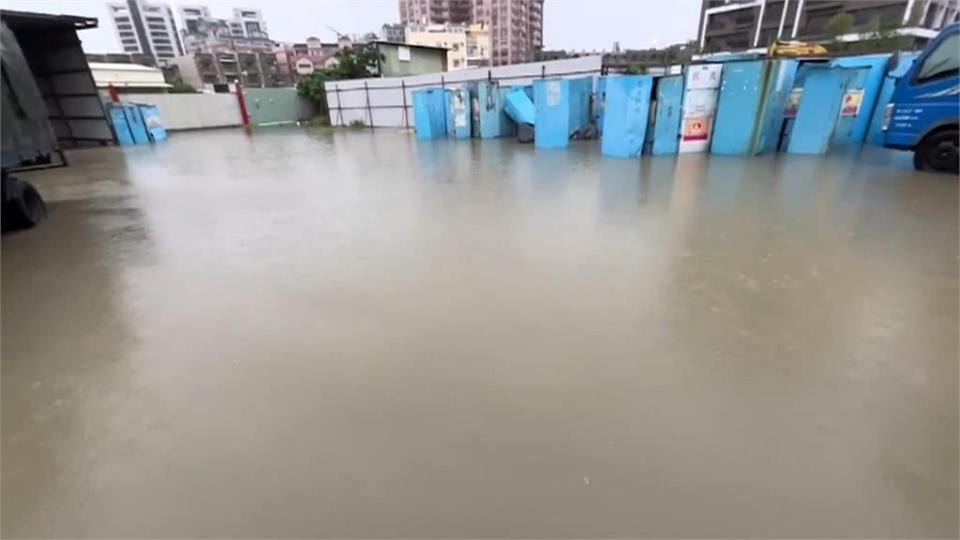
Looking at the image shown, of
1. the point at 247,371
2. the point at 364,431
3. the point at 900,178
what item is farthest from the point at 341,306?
the point at 900,178

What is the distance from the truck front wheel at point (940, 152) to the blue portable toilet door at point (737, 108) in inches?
81.9

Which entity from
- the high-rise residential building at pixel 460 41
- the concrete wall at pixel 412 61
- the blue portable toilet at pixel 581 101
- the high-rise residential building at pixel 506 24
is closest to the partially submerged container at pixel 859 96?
the blue portable toilet at pixel 581 101

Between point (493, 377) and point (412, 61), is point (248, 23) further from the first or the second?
point (493, 377)

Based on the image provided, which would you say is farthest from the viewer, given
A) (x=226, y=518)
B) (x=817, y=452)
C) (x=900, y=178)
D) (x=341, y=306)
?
(x=900, y=178)

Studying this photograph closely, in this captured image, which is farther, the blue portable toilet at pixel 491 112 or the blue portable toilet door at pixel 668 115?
the blue portable toilet at pixel 491 112

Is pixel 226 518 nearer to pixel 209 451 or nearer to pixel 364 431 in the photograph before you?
pixel 209 451

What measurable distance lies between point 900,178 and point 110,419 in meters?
8.05

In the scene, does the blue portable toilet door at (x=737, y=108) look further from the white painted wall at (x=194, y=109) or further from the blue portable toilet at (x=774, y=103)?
the white painted wall at (x=194, y=109)

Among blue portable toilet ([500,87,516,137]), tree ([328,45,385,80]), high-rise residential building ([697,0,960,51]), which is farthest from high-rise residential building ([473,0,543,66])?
blue portable toilet ([500,87,516,137])

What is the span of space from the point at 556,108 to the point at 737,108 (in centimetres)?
345

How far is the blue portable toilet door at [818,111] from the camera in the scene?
6.50 metres

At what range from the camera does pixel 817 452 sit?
1443 mm

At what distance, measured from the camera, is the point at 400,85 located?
1579 centimetres

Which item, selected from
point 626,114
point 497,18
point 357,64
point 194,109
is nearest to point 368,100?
point 357,64
